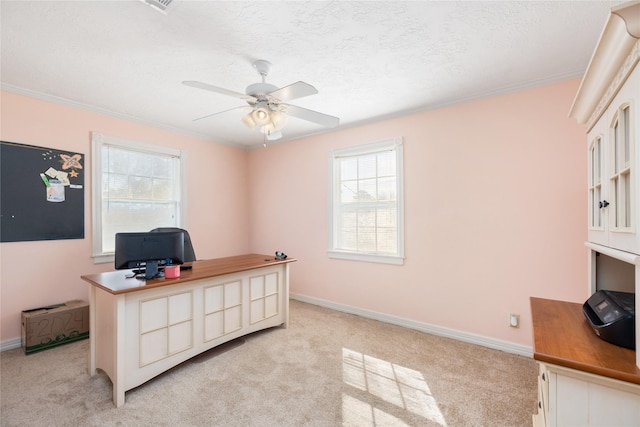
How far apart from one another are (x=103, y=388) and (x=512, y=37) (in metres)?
3.98

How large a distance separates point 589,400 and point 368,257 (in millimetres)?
2780

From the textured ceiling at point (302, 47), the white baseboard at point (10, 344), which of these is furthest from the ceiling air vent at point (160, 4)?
the white baseboard at point (10, 344)

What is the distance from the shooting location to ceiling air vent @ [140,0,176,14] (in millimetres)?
1647

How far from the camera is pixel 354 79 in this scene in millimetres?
2656

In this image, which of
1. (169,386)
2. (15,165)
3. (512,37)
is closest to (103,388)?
(169,386)

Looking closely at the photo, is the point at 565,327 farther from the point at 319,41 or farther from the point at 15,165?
the point at 15,165

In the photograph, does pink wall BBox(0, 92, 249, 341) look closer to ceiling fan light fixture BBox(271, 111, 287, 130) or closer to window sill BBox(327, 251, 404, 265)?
window sill BBox(327, 251, 404, 265)

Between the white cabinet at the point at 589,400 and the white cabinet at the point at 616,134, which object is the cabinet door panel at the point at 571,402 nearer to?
the white cabinet at the point at 589,400

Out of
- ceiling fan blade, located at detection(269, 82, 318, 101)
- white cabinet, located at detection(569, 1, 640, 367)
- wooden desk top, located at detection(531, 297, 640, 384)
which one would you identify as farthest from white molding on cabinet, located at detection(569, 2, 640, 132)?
ceiling fan blade, located at detection(269, 82, 318, 101)

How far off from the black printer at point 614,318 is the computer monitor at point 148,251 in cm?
276

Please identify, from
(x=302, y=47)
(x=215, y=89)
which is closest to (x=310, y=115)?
(x=302, y=47)

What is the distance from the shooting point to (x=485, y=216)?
115 inches

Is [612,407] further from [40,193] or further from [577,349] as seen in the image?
[40,193]

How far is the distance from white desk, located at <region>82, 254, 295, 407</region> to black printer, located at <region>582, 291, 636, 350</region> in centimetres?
249
